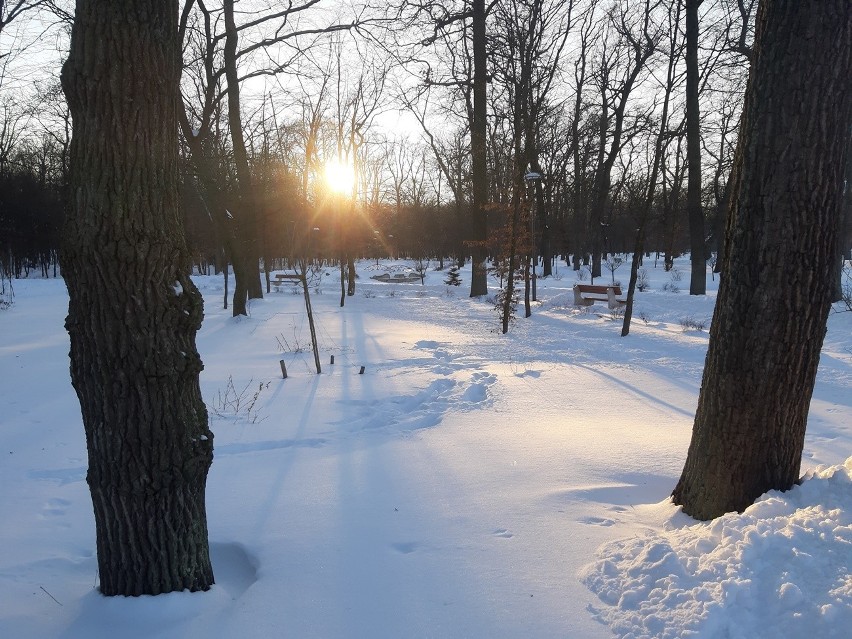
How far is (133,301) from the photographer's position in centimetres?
217

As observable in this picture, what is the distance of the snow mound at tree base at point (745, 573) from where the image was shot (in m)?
2.03

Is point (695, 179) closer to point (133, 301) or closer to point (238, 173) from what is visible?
point (238, 173)

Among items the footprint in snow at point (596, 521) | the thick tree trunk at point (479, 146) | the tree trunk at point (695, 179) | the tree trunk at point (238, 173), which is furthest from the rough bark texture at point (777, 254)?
the thick tree trunk at point (479, 146)

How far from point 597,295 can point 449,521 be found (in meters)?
14.9

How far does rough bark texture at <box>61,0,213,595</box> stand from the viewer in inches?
82.3

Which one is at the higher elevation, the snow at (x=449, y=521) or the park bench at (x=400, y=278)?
the park bench at (x=400, y=278)

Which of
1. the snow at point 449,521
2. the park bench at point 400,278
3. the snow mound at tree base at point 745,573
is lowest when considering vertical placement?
the snow at point 449,521

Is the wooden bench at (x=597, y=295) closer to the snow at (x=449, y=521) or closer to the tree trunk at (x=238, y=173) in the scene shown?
the snow at (x=449, y=521)

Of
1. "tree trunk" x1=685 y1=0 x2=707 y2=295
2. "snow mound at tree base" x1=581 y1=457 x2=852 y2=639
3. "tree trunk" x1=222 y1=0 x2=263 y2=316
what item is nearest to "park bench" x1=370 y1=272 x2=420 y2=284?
"tree trunk" x1=222 y1=0 x2=263 y2=316

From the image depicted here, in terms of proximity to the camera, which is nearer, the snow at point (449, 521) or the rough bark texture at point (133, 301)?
the rough bark texture at point (133, 301)

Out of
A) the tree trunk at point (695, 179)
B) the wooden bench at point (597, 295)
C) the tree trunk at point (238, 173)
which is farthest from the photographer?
the wooden bench at point (597, 295)

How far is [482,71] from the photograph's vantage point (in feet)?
59.4

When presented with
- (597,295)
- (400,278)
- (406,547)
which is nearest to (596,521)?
(406,547)

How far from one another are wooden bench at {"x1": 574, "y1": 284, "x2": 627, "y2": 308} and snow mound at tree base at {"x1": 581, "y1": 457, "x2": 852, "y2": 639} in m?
13.7
